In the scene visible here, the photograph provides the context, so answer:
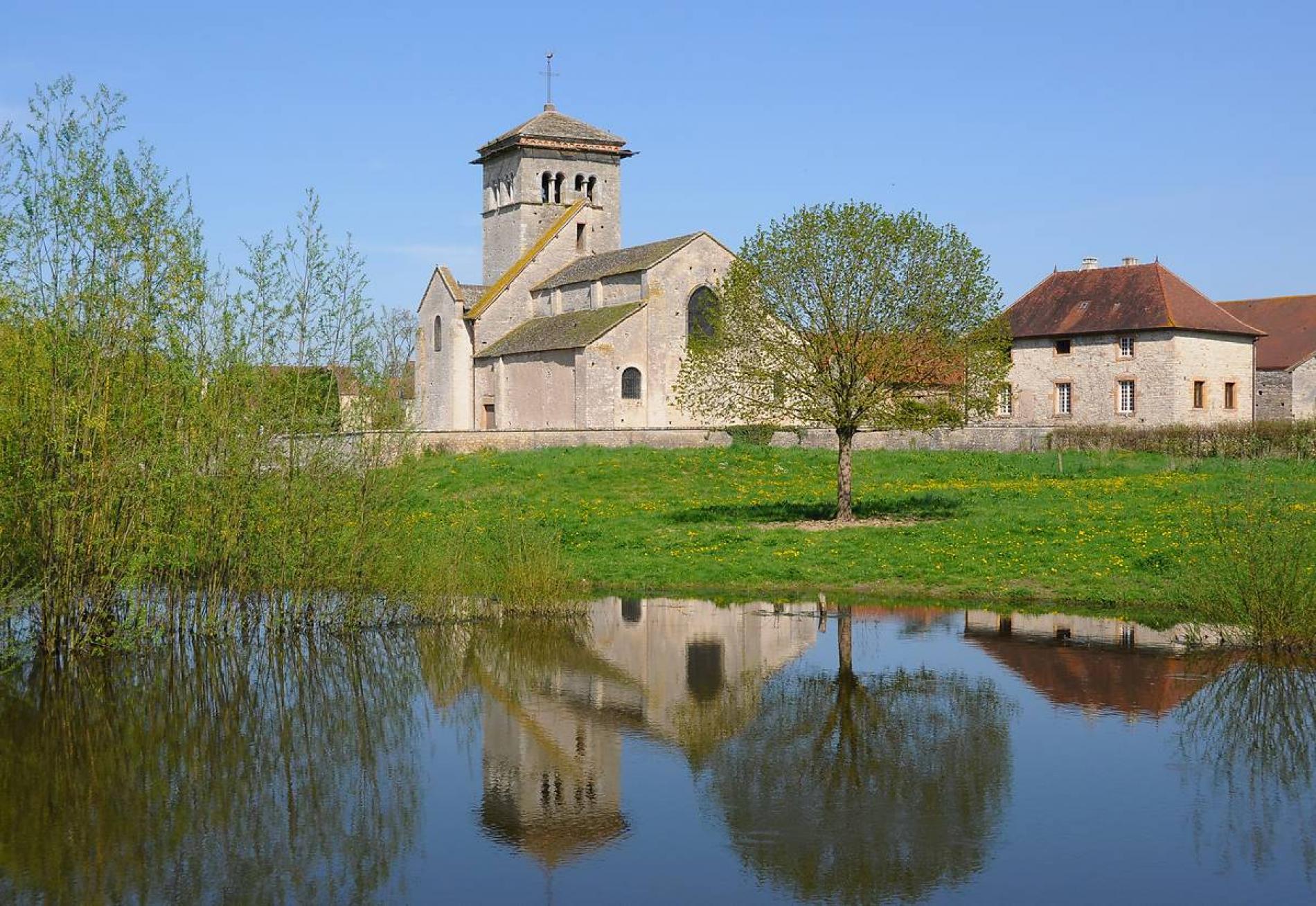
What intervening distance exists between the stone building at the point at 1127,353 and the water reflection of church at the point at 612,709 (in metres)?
34.8

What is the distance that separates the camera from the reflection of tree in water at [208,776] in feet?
28.1

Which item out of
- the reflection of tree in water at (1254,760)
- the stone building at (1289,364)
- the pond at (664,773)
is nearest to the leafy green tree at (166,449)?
the pond at (664,773)

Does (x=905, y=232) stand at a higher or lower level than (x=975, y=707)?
higher

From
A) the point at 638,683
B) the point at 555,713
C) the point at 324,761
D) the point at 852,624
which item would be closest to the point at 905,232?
the point at 852,624

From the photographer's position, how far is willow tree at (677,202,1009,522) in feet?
85.0

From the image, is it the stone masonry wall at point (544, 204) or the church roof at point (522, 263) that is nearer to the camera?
the church roof at point (522, 263)

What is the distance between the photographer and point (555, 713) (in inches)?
511

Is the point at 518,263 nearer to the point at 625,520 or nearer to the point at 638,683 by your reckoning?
the point at 625,520

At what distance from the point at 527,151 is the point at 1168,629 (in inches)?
1829

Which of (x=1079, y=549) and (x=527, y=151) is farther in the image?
(x=527, y=151)

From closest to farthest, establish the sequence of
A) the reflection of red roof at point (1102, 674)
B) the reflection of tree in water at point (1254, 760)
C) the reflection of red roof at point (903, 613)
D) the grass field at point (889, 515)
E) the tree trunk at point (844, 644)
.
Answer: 1. the reflection of tree in water at point (1254, 760)
2. the reflection of red roof at point (1102, 674)
3. the tree trunk at point (844, 644)
4. the reflection of red roof at point (903, 613)
5. the grass field at point (889, 515)

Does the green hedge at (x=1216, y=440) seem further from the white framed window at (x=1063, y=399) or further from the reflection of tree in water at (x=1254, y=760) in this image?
the reflection of tree in water at (x=1254, y=760)

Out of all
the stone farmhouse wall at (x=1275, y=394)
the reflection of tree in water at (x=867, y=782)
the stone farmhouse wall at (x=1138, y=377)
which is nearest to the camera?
the reflection of tree in water at (x=867, y=782)

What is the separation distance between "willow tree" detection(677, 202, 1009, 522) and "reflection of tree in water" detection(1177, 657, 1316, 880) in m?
12.1
